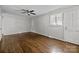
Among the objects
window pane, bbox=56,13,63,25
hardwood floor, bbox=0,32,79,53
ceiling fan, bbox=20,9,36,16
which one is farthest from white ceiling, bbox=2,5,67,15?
hardwood floor, bbox=0,32,79,53

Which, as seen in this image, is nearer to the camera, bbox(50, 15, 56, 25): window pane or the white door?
the white door

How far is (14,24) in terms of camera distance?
1.88 metres

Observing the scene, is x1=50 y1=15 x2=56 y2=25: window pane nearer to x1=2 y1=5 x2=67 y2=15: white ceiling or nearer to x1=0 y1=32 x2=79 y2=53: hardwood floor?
x1=2 y1=5 x2=67 y2=15: white ceiling

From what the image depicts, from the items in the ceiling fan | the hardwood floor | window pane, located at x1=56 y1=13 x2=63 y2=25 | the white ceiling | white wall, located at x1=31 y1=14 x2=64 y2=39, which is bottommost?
the hardwood floor

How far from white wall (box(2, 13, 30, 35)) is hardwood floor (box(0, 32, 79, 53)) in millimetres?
105

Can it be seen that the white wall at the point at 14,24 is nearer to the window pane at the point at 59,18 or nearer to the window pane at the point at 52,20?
the window pane at the point at 52,20

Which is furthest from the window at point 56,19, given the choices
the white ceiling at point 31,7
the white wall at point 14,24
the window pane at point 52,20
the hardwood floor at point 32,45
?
the white wall at point 14,24

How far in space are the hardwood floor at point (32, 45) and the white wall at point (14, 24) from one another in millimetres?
105

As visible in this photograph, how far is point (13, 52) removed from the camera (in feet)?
5.74

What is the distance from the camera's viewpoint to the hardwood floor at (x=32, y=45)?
1761 mm

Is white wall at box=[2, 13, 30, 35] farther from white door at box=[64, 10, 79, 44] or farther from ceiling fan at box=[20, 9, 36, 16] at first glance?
white door at box=[64, 10, 79, 44]

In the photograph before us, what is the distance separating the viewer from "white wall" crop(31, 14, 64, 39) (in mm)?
1816

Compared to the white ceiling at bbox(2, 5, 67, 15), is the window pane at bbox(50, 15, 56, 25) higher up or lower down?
lower down
